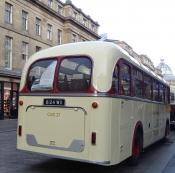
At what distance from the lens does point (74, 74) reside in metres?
8.46

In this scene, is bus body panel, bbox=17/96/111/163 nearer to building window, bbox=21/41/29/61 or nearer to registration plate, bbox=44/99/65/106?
registration plate, bbox=44/99/65/106

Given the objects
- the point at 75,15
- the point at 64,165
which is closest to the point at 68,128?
the point at 64,165

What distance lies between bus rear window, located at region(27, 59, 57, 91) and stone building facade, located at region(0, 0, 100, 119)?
23.7 metres

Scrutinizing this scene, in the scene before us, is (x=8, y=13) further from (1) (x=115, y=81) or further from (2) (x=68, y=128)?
(2) (x=68, y=128)

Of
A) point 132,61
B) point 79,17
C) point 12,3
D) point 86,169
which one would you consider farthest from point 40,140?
point 79,17

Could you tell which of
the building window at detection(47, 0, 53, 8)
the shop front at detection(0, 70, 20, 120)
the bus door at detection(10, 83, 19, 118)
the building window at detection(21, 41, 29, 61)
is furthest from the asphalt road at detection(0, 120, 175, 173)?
the building window at detection(47, 0, 53, 8)

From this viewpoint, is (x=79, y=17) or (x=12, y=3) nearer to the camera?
(x=12, y=3)

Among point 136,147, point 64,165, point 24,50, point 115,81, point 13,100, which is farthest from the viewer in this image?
point 24,50

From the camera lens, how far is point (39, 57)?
9.13m

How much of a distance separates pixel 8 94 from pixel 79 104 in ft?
87.5

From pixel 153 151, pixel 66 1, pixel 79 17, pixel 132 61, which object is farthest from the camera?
pixel 79 17

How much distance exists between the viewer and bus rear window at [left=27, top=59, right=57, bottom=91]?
872 centimetres

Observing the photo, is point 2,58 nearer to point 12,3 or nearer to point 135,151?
point 12,3

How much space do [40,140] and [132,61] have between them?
119 inches
